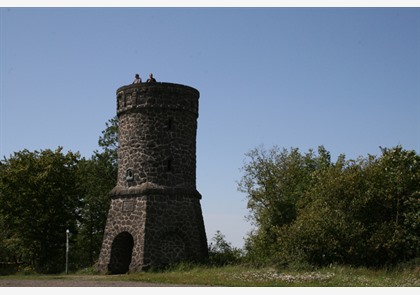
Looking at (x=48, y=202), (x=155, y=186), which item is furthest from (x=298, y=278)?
(x=48, y=202)

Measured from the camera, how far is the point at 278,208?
33.6 m

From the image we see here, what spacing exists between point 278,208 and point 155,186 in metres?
9.68

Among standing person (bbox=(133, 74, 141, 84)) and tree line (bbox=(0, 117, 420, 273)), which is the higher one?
standing person (bbox=(133, 74, 141, 84))

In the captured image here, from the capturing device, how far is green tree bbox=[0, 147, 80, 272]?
3294 centimetres

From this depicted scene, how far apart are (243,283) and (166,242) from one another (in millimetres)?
8661

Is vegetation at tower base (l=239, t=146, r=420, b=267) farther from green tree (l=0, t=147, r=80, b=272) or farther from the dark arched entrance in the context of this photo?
green tree (l=0, t=147, r=80, b=272)

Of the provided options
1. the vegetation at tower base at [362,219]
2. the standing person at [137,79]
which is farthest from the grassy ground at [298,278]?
the standing person at [137,79]

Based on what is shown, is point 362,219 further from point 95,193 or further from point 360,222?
point 95,193

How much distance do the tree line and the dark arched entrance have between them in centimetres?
421

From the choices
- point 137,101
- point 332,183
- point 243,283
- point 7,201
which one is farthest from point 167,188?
point 7,201

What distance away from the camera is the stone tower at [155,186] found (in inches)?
1035

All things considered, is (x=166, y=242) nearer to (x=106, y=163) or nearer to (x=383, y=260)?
(x=383, y=260)

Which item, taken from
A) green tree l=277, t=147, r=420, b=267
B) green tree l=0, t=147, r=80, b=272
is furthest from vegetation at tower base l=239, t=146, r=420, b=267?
green tree l=0, t=147, r=80, b=272

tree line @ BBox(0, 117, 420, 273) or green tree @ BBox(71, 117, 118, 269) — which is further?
green tree @ BBox(71, 117, 118, 269)
